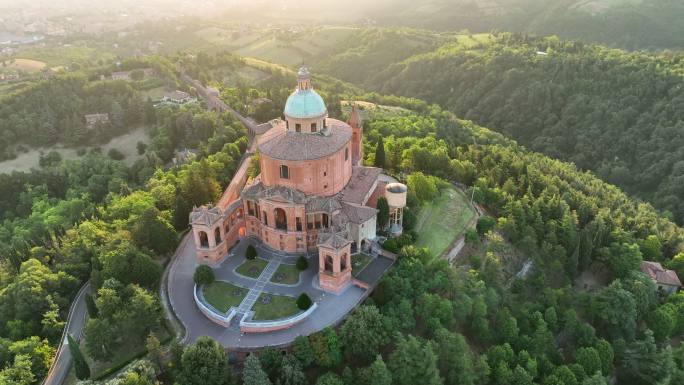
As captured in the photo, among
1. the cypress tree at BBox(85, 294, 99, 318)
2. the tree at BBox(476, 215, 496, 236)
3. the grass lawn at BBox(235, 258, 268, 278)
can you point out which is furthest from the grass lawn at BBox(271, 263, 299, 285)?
the tree at BBox(476, 215, 496, 236)

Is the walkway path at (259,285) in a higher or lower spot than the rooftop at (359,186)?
lower

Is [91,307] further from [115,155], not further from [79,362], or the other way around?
[115,155]

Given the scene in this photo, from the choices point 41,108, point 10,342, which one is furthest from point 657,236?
point 41,108

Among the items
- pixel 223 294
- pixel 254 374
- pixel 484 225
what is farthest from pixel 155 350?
pixel 484 225

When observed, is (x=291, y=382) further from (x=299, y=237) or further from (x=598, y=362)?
(x=598, y=362)

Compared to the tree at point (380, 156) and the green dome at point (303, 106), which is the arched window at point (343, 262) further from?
the tree at point (380, 156)

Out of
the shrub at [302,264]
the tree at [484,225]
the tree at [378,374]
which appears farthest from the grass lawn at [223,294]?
the tree at [484,225]

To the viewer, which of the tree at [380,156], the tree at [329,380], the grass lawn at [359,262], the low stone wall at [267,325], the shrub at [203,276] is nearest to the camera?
the tree at [329,380]
